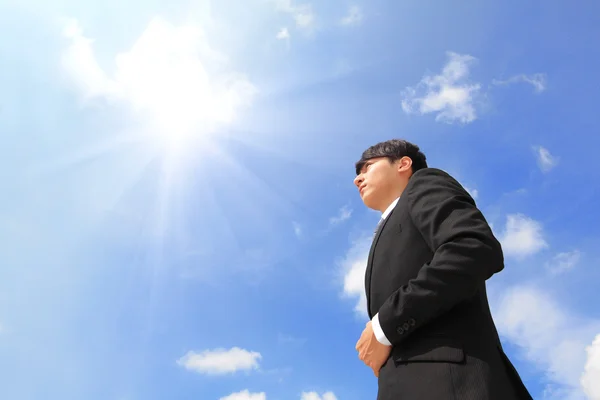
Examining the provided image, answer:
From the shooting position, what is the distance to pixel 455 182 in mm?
3521

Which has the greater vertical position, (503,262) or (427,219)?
(427,219)

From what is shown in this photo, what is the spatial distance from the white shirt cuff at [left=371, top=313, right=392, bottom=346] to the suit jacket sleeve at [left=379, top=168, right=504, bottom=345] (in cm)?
4

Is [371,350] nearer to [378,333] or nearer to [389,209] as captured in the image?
[378,333]

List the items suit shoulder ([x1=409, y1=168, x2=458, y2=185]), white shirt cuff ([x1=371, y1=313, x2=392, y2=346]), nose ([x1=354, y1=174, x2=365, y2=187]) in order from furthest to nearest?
nose ([x1=354, y1=174, x2=365, y2=187]) < suit shoulder ([x1=409, y1=168, x2=458, y2=185]) < white shirt cuff ([x1=371, y1=313, x2=392, y2=346])

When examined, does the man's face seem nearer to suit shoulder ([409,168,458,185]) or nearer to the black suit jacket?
suit shoulder ([409,168,458,185])

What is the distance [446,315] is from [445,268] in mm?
328

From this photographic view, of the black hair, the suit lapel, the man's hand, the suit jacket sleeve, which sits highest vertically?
the black hair

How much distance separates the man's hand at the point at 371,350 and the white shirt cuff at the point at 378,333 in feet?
0.08

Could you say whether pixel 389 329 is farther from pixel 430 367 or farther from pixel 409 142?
pixel 409 142

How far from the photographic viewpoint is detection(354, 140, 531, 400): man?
9.60 ft

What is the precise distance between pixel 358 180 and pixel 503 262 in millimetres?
1475

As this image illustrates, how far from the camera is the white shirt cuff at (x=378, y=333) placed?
3160mm

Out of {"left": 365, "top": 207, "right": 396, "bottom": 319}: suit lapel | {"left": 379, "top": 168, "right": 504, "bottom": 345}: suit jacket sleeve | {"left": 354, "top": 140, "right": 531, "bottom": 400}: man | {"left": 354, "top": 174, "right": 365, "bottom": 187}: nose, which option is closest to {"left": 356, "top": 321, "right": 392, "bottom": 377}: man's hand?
{"left": 354, "top": 140, "right": 531, "bottom": 400}: man

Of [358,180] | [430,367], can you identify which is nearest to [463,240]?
[430,367]
